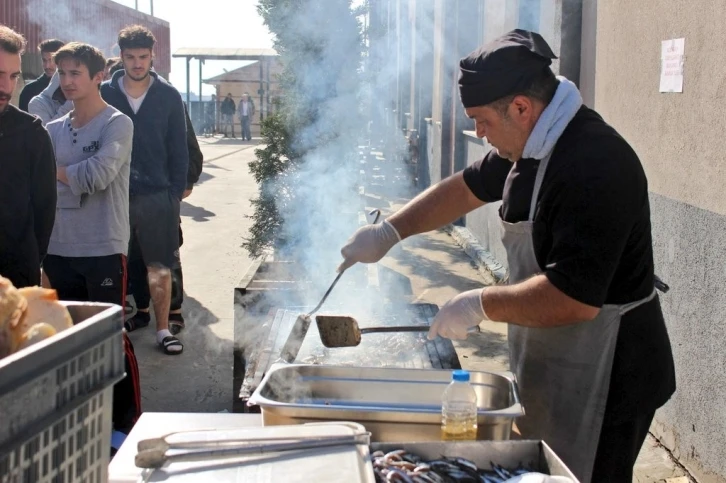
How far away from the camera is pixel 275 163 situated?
804 cm

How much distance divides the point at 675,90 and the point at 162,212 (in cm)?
369

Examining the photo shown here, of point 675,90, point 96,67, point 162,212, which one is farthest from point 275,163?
point 675,90

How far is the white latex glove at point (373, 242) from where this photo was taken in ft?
10.6

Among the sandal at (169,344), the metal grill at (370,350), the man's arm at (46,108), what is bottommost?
the sandal at (169,344)

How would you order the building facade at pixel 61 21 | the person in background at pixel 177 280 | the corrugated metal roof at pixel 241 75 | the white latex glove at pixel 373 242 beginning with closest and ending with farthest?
1. the white latex glove at pixel 373 242
2. the person in background at pixel 177 280
3. the building facade at pixel 61 21
4. the corrugated metal roof at pixel 241 75

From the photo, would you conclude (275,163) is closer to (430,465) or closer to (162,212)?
(162,212)

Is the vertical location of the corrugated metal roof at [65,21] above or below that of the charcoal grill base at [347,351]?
above

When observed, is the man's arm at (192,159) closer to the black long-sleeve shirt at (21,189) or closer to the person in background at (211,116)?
the black long-sleeve shirt at (21,189)

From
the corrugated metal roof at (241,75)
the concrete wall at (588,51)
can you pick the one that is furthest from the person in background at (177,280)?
the corrugated metal roof at (241,75)

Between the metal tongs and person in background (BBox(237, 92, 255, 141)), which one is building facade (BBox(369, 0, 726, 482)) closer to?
the metal tongs

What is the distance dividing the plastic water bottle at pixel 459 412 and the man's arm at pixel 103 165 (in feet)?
10.1

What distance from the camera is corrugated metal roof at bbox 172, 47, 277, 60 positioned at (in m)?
29.9

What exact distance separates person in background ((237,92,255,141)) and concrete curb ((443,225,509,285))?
21388 mm

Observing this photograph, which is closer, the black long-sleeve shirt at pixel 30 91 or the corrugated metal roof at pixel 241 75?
the black long-sleeve shirt at pixel 30 91
